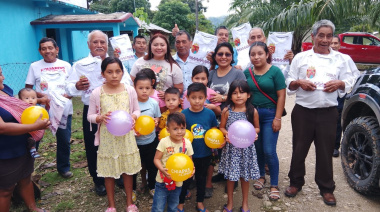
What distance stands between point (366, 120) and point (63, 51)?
12.2m

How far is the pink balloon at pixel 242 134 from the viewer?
271 cm

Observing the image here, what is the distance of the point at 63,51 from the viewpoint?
12.3 meters

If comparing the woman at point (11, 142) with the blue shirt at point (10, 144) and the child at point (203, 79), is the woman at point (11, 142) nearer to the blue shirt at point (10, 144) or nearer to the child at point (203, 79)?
the blue shirt at point (10, 144)

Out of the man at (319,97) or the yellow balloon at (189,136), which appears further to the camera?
the man at (319,97)

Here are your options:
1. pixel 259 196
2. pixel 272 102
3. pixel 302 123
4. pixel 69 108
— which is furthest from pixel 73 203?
pixel 302 123

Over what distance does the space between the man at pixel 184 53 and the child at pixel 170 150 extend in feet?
4.34

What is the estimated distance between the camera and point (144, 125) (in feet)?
9.46

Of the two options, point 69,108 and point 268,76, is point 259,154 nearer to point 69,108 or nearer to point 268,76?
point 268,76

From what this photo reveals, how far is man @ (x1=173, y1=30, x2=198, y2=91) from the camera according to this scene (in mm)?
3854

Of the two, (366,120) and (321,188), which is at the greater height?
(366,120)

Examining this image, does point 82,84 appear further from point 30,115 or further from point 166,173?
point 166,173

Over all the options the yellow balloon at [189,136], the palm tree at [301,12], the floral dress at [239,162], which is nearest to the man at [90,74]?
the yellow balloon at [189,136]

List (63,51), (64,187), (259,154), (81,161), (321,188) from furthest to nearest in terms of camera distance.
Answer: (63,51), (81,161), (64,187), (259,154), (321,188)

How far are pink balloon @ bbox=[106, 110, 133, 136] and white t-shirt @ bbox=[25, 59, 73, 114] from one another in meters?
1.42
